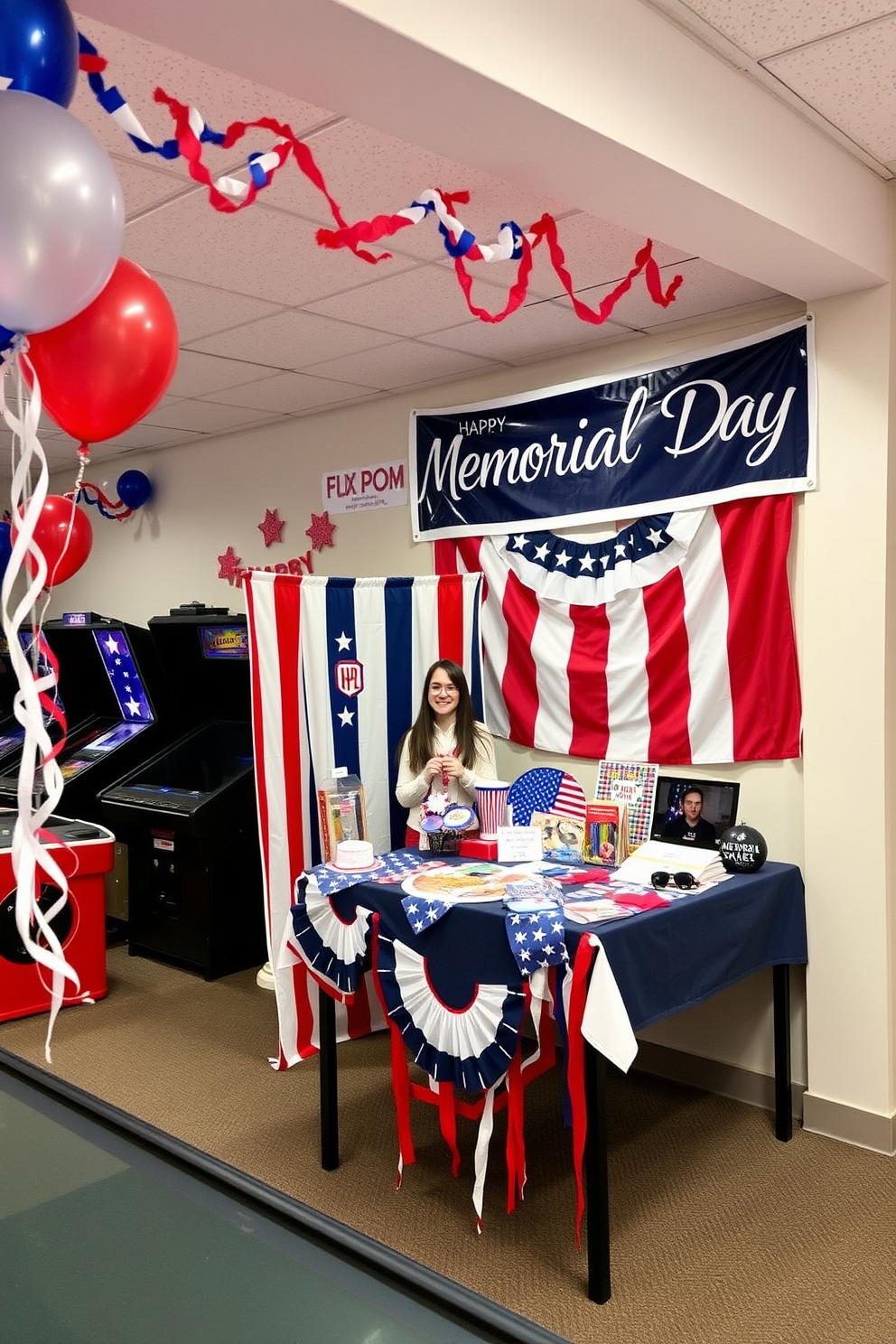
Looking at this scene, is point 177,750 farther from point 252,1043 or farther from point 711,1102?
point 711,1102

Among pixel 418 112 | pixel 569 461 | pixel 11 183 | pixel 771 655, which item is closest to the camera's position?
pixel 11 183

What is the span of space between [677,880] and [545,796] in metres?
0.67

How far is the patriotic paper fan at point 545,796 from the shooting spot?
11.8 ft

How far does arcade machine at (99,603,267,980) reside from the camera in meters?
5.11

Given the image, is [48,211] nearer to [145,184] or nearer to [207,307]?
[145,184]

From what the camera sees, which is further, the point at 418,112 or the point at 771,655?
the point at 771,655

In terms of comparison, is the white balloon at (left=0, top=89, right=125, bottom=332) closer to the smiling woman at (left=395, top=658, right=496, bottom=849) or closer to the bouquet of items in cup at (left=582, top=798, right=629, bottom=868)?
the bouquet of items in cup at (left=582, top=798, right=629, bottom=868)

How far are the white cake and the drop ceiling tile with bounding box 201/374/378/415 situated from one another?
224 centimetres

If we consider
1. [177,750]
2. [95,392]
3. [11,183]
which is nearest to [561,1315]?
[95,392]

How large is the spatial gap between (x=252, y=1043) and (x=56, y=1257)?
298 cm

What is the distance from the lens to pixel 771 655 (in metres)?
3.62

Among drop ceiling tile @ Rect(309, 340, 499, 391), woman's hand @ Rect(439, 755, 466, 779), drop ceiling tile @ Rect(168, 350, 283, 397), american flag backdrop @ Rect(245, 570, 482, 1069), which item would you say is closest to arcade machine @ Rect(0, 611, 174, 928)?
drop ceiling tile @ Rect(168, 350, 283, 397)

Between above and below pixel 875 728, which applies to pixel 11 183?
above

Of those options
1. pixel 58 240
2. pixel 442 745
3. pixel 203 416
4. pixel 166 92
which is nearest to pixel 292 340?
pixel 203 416
